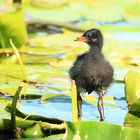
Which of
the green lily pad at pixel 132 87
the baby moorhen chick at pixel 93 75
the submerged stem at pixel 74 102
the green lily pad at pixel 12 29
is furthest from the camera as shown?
the green lily pad at pixel 12 29

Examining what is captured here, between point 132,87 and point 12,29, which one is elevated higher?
point 12,29

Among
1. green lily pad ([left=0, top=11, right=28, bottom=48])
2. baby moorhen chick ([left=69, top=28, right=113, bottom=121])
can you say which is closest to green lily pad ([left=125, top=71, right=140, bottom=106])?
baby moorhen chick ([left=69, top=28, right=113, bottom=121])

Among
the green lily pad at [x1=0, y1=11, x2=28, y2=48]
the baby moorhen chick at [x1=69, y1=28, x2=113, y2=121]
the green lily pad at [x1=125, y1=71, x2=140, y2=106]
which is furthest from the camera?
the green lily pad at [x1=0, y1=11, x2=28, y2=48]

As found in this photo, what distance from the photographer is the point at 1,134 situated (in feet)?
10.3

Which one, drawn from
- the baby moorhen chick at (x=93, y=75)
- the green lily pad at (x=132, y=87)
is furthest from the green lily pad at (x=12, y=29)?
the green lily pad at (x=132, y=87)

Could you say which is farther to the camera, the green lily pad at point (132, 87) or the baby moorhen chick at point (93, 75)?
the baby moorhen chick at point (93, 75)

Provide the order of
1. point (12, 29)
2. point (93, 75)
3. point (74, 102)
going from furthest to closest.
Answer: point (12, 29), point (93, 75), point (74, 102)

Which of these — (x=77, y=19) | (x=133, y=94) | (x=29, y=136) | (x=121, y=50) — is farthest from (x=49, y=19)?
(x=29, y=136)

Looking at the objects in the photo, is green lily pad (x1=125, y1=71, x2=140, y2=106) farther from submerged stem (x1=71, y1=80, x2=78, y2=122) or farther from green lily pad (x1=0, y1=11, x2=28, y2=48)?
green lily pad (x1=0, y1=11, x2=28, y2=48)

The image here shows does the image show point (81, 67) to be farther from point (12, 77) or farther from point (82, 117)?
point (12, 77)

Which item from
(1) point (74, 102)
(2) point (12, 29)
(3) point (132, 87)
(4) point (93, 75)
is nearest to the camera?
(1) point (74, 102)

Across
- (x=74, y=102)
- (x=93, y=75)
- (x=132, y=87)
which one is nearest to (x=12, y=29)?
(x=93, y=75)

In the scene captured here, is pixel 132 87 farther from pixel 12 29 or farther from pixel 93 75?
pixel 12 29

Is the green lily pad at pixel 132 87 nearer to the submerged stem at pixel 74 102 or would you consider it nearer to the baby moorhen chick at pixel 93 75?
the baby moorhen chick at pixel 93 75
